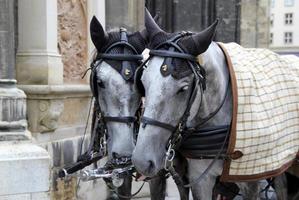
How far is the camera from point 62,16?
18.3ft

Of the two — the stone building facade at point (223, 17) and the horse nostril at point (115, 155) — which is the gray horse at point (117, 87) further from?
the stone building facade at point (223, 17)

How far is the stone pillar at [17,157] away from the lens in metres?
3.26

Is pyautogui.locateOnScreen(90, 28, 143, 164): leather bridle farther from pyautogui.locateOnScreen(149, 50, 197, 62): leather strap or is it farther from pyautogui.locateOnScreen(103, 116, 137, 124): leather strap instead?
pyautogui.locateOnScreen(149, 50, 197, 62): leather strap

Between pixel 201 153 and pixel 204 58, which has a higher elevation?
pixel 204 58

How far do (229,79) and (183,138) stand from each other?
0.50 metres

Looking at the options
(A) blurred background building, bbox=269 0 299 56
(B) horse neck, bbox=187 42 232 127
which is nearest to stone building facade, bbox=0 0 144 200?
(B) horse neck, bbox=187 42 232 127

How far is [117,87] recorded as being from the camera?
3512 mm

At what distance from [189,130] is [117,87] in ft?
1.97

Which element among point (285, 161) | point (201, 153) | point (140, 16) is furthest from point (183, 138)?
point (140, 16)

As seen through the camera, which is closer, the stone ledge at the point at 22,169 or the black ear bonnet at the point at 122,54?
the stone ledge at the point at 22,169

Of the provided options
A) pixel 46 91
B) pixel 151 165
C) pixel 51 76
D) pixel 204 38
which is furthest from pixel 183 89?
pixel 51 76

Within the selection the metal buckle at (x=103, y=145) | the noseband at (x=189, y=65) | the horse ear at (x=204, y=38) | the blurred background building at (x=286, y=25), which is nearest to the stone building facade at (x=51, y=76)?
the metal buckle at (x=103, y=145)

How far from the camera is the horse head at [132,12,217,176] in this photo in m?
2.92

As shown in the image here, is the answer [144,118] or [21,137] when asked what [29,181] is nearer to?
[21,137]
